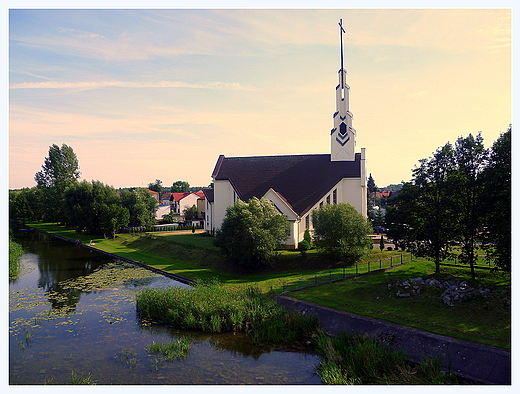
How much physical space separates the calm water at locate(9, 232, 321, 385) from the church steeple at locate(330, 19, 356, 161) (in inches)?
966

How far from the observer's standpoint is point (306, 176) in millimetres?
38531

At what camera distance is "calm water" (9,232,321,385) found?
1366 cm

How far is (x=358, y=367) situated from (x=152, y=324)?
1064 centimetres

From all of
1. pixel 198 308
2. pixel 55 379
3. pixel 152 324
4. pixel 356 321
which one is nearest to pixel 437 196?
pixel 356 321

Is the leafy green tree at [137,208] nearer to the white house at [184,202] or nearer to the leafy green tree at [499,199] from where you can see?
the white house at [184,202]

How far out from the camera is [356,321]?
1659 centimetres

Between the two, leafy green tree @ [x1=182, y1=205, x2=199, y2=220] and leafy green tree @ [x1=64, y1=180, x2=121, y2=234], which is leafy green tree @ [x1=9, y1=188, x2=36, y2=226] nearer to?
leafy green tree @ [x1=64, y1=180, x2=121, y2=234]

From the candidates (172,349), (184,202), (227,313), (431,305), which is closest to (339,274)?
(431,305)

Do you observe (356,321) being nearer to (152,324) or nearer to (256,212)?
(152,324)

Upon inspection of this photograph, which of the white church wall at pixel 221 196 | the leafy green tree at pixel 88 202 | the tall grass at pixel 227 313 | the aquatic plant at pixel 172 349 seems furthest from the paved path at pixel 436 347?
the leafy green tree at pixel 88 202

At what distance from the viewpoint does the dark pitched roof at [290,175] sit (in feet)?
120

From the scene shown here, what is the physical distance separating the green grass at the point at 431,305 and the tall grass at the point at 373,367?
7.06 ft

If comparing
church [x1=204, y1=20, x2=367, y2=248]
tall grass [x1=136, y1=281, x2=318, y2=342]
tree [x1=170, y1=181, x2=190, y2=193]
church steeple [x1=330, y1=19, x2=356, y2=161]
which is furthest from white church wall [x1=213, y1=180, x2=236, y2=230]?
tree [x1=170, y1=181, x2=190, y2=193]

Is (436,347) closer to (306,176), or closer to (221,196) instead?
(306,176)
